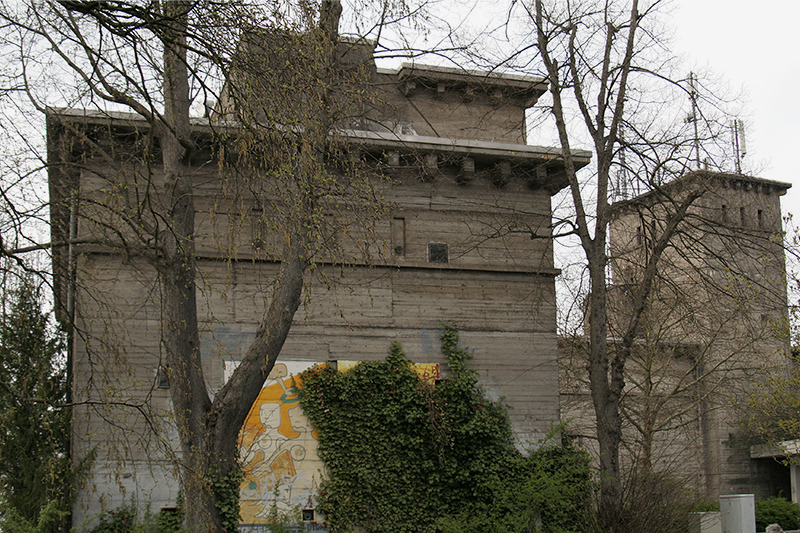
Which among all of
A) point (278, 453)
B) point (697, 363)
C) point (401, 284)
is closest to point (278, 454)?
point (278, 453)

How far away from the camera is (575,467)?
12.9 m

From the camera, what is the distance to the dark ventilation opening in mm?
14969

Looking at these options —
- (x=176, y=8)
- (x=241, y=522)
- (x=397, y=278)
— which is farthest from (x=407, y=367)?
(x=176, y=8)

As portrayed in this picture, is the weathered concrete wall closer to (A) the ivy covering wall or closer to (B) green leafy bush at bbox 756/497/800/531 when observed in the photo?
(B) green leafy bush at bbox 756/497/800/531

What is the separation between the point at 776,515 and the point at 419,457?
46.0ft

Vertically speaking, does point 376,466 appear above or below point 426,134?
below

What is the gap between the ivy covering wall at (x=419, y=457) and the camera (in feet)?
42.8

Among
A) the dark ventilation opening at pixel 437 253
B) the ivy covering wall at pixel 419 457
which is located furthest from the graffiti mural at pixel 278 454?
the dark ventilation opening at pixel 437 253

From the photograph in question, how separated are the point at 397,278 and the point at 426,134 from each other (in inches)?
147

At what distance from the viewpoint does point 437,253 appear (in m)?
15.0

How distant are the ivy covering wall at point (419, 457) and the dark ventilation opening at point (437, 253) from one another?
5.94 ft

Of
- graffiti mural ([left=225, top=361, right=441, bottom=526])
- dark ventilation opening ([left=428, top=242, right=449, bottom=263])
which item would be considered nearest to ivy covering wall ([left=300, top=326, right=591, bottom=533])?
graffiti mural ([left=225, top=361, right=441, bottom=526])

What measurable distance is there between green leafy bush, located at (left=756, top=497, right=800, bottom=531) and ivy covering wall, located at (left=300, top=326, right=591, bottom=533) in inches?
434

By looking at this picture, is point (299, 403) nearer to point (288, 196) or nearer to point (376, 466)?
point (376, 466)
